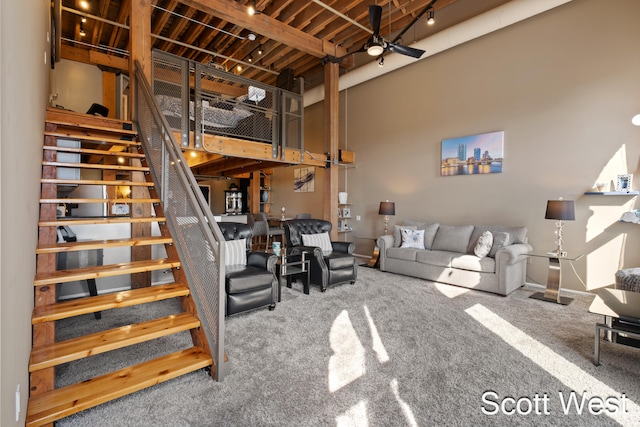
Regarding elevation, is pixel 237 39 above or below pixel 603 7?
above

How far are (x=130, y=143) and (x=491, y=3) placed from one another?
19.2 ft

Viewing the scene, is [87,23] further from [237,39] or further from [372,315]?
[372,315]

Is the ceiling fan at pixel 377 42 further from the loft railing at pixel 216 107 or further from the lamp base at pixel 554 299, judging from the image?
the lamp base at pixel 554 299

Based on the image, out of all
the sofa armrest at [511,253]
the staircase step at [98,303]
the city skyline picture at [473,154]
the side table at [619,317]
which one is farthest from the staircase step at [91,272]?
the city skyline picture at [473,154]

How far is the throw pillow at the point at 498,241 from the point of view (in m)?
4.49

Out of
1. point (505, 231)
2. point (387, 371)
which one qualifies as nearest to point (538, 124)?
point (505, 231)

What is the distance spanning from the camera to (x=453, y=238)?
5.20 m

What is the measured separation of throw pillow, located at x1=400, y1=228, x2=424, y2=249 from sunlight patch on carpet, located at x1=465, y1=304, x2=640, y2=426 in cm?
213

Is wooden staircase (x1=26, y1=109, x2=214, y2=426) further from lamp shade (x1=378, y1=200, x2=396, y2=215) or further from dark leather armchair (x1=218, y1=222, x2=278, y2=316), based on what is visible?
lamp shade (x1=378, y1=200, x2=396, y2=215)

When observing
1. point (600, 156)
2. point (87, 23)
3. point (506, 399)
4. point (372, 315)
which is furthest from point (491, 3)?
point (87, 23)

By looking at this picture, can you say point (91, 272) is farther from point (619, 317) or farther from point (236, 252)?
point (619, 317)

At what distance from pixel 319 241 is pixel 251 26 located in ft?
12.6

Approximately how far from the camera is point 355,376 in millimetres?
2279

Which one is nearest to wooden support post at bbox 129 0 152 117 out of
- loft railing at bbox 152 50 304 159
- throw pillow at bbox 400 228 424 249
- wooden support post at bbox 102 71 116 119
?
loft railing at bbox 152 50 304 159
